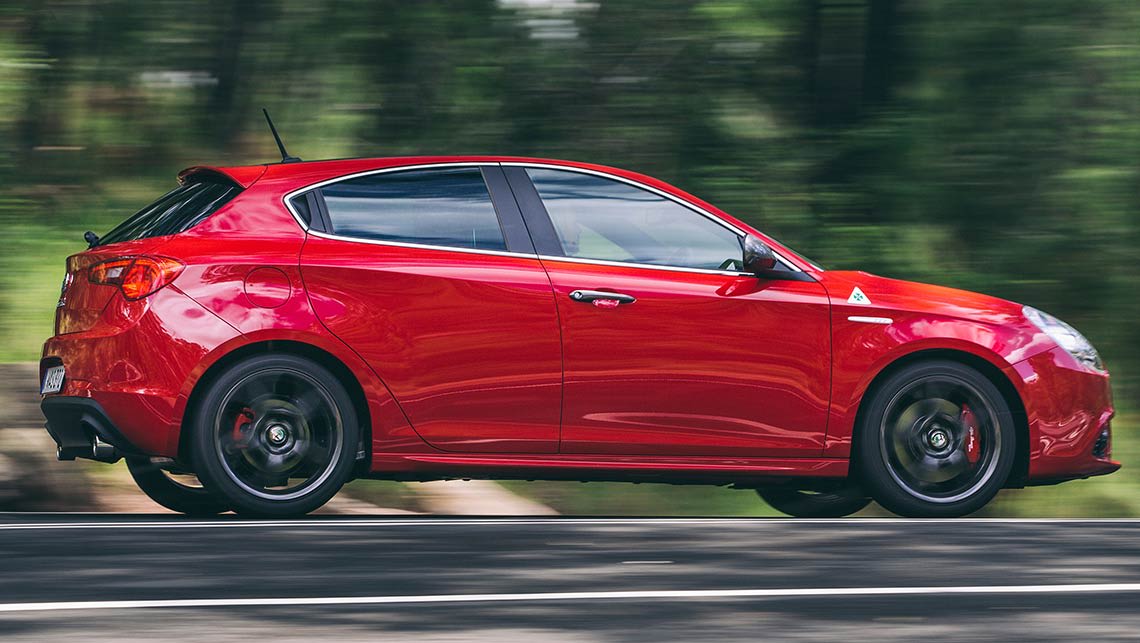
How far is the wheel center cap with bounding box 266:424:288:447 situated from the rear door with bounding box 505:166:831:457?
119 cm

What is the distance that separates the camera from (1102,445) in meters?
8.29

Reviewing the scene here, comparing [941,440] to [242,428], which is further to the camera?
[941,440]

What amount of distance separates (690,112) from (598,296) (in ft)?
15.9

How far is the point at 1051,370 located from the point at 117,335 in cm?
412

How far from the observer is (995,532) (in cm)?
721

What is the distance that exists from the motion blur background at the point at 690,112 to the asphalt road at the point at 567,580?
4428 mm

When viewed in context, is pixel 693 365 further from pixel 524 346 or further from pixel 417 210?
pixel 417 210

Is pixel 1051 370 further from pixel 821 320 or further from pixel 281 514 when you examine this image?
pixel 281 514

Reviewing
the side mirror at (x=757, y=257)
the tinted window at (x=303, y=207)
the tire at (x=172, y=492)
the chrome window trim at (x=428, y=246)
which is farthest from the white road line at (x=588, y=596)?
the tire at (x=172, y=492)

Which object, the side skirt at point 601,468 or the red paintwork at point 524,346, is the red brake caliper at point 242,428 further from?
the side skirt at point 601,468

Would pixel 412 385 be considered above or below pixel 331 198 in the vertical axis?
below

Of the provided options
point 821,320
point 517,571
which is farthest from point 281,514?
point 821,320

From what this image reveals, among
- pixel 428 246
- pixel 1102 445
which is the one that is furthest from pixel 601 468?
pixel 1102 445

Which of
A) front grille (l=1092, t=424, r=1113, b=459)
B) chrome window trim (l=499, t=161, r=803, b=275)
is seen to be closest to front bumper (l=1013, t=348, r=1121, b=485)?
front grille (l=1092, t=424, r=1113, b=459)
